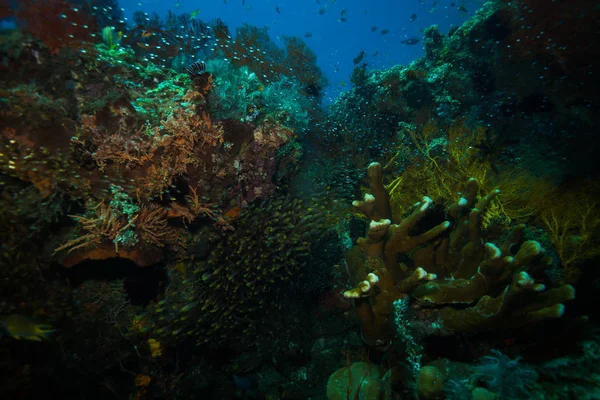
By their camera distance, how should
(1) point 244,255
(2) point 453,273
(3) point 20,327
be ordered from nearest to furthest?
(3) point 20,327, (2) point 453,273, (1) point 244,255

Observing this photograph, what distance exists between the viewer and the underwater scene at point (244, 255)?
3260 millimetres

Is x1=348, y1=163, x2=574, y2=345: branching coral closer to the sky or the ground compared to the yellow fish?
closer to the ground

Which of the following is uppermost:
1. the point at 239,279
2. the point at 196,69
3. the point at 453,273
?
the point at 196,69

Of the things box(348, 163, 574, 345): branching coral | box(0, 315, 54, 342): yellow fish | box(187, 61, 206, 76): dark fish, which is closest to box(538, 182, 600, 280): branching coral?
box(348, 163, 574, 345): branching coral

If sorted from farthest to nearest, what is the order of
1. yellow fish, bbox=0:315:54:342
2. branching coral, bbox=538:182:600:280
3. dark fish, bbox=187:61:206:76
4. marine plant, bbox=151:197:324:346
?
dark fish, bbox=187:61:206:76, marine plant, bbox=151:197:324:346, branching coral, bbox=538:182:600:280, yellow fish, bbox=0:315:54:342

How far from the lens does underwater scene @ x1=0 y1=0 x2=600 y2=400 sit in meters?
3.26

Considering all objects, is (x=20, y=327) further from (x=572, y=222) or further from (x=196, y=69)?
(x=572, y=222)

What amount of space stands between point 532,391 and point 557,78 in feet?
37.4

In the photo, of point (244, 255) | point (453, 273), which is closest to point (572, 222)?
point (453, 273)

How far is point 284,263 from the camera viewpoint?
4.80m

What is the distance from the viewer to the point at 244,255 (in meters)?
4.58

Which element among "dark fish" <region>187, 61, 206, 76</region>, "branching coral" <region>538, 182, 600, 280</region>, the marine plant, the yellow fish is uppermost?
"dark fish" <region>187, 61, 206, 76</region>

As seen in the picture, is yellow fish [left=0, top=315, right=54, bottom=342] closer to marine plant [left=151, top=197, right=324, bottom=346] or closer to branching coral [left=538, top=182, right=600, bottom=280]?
marine plant [left=151, top=197, right=324, bottom=346]

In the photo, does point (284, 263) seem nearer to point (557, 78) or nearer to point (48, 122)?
point (48, 122)
